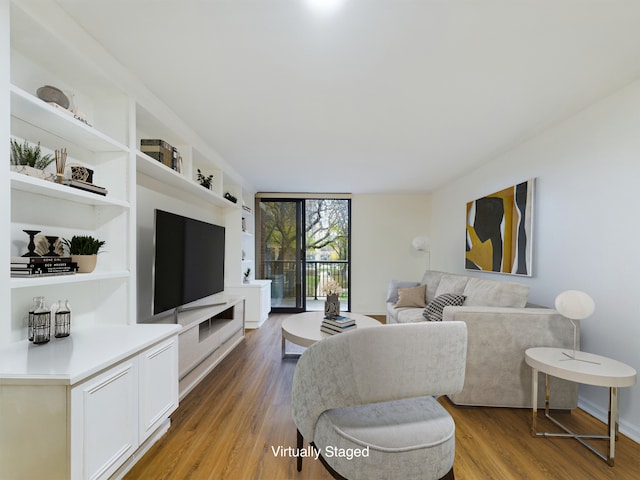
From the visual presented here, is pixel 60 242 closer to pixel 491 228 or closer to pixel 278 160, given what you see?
pixel 278 160

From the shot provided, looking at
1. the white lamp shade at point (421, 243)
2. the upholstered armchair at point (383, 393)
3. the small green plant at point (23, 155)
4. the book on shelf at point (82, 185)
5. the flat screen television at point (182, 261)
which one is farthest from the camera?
the white lamp shade at point (421, 243)

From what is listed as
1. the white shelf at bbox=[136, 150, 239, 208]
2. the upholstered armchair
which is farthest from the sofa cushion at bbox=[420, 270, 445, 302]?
the white shelf at bbox=[136, 150, 239, 208]

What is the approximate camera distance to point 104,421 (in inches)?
52.6

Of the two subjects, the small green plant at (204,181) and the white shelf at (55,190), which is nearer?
the white shelf at (55,190)

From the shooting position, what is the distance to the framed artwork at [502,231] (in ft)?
9.64

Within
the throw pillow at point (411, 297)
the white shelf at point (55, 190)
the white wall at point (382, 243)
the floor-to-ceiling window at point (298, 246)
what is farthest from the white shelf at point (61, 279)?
the white wall at point (382, 243)

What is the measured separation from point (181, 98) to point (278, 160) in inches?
61.6

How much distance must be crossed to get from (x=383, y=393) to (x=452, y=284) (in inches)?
109

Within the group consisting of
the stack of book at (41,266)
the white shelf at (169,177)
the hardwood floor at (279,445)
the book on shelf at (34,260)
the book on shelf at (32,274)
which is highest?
the white shelf at (169,177)

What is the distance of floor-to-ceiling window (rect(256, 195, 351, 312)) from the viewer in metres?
5.77

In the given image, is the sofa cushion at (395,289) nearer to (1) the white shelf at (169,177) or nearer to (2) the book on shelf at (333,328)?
(2) the book on shelf at (333,328)

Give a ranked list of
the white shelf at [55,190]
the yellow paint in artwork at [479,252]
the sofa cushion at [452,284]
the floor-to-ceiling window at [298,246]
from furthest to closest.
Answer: the floor-to-ceiling window at [298,246], the yellow paint in artwork at [479,252], the sofa cushion at [452,284], the white shelf at [55,190]

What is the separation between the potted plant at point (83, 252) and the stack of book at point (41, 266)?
6 centimetres

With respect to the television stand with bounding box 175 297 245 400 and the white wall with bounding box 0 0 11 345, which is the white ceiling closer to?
the white wall with bounding box 0 0 11 345
